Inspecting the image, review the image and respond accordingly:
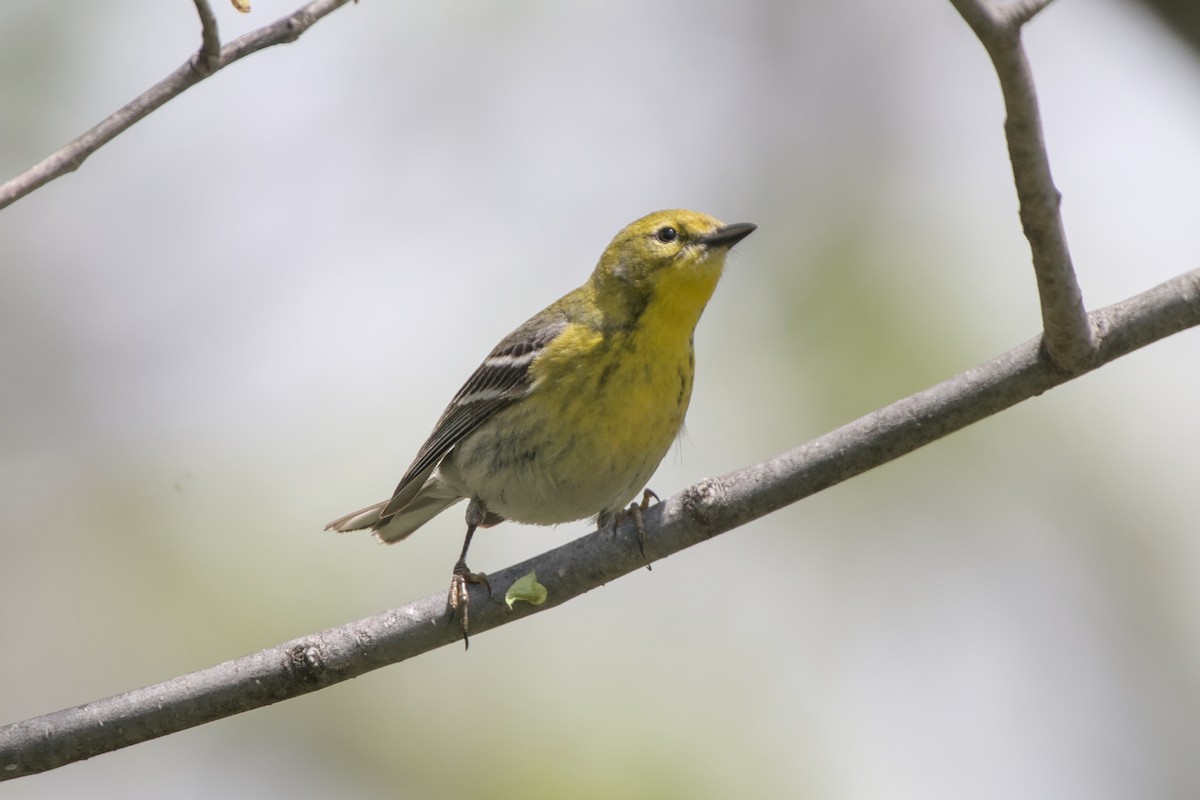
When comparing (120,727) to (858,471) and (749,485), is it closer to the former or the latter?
(749,485)

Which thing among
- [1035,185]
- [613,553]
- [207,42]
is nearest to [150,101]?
[207,42]

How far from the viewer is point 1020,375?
3.45 meters

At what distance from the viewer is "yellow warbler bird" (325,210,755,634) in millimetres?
5605

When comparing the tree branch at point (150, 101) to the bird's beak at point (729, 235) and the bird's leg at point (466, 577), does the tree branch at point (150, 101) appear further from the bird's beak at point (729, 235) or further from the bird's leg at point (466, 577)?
the bird's beak at point (729, 235)

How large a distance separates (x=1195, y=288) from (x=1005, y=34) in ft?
3.40

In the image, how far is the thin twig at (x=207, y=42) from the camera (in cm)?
320

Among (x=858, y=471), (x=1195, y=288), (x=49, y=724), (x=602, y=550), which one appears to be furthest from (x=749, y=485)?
(x=49, y=724)

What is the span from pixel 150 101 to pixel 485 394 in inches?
127

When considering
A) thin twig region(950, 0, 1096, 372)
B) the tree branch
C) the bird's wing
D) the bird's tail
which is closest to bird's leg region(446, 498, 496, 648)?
the bird's wing

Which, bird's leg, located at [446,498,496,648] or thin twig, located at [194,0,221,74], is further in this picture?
bird's leg, located at [446,498,496,648]

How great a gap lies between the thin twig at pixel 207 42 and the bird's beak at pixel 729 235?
10.4ft

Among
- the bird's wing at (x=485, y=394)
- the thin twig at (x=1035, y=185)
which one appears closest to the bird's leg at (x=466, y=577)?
the bird's wing at (x=485, y=394)

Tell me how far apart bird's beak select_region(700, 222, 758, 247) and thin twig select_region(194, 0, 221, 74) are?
3.16 m

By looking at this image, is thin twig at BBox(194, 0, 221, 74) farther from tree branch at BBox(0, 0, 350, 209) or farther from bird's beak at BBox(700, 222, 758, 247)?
bird's beak at BBox(700, 222, 758, 247)
